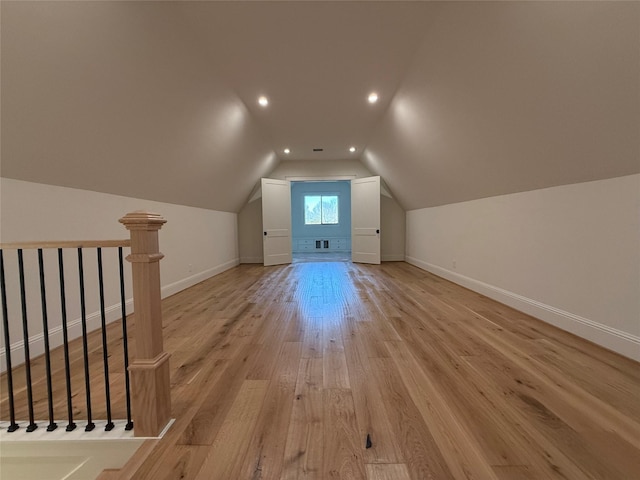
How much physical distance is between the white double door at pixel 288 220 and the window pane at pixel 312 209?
3.00 meters

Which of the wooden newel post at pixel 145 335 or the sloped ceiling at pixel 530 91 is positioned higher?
the sloped ceiling at pixel 530 91

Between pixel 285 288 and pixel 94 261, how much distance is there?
2257 millimetres

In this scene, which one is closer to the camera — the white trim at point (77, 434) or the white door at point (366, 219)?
the white trim at point (77, 434)

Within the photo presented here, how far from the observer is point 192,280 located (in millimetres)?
4297

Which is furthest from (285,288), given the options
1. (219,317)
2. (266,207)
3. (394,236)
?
(394,236)

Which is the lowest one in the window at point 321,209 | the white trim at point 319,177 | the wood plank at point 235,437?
the wood plank at point 235,437

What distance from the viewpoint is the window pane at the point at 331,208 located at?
31.7 ft

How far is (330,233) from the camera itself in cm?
956

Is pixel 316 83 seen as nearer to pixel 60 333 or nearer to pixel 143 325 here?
pixel 143 325

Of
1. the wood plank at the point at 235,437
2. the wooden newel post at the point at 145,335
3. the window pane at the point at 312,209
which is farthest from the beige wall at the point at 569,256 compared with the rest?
the window pane at the point at 312,209

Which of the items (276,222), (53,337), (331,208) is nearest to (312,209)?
(331,208)

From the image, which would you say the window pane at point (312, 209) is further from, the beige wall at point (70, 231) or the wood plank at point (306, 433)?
the wood plank at point (306, 433)

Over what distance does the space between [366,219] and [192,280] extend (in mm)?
3895

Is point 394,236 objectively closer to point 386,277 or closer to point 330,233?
point 386,277
